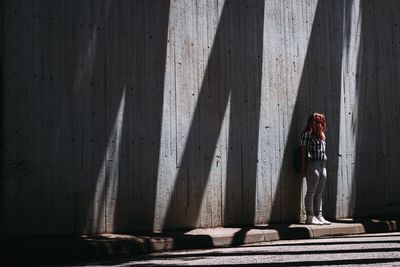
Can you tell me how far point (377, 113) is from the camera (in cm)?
1314

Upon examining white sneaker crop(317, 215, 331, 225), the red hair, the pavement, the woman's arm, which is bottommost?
the pavement

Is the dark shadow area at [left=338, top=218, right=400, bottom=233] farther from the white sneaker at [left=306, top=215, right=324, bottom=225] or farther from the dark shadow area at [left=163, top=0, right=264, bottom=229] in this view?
the dark shadow area at [left=163, top=0, right=264, bottom=229]

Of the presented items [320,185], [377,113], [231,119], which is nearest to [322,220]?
[320,185]

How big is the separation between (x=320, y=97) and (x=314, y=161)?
4.58 ft

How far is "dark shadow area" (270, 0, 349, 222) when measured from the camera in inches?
454

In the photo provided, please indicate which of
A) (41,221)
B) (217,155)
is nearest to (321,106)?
(217,155)

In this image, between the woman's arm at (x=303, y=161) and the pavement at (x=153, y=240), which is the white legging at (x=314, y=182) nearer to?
the woman's arm at (x=303, y=161)

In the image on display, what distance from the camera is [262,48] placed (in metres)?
11.3

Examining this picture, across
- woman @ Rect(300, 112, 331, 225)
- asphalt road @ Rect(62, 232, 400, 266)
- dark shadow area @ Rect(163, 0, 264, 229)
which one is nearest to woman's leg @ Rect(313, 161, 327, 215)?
woman @ Rect(300, 112, 331, 225)

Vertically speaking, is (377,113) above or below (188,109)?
above

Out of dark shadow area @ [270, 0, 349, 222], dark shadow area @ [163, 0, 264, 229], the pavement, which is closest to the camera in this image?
the pavement

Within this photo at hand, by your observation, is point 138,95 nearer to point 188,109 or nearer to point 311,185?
point 188,109

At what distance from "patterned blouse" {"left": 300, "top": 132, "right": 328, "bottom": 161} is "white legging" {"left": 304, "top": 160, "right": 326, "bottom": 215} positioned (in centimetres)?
9

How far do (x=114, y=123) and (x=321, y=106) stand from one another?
4.17 meters
